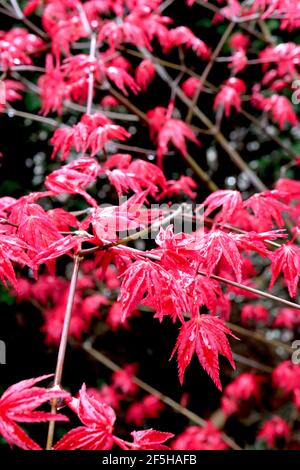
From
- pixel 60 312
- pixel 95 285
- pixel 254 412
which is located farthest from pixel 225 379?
pixel 60 312

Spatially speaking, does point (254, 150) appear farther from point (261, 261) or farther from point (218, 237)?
point (218, 237)

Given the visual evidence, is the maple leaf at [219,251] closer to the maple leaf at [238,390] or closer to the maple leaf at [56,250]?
the maple leaf at [56,250]

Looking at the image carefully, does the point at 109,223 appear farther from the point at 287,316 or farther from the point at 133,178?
the point at 287,316

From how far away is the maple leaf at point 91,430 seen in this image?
0.78m

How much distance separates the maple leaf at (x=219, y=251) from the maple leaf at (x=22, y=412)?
0.40 meters

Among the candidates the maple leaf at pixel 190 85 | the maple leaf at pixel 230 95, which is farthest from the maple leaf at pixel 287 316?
the maple leaf at pixel 190 85

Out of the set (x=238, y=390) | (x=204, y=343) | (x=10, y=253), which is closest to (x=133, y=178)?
(x=10, y=253)

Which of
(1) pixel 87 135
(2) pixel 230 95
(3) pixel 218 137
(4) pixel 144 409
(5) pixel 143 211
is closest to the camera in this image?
(5) pixel 143 211

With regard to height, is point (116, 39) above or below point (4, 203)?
above

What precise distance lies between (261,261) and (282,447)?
45.8 inches

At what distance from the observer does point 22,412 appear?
2.47 feet

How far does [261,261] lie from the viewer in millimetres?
3297

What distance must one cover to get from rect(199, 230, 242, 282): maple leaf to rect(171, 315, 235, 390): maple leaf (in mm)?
112

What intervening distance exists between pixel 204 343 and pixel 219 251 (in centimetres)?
19
